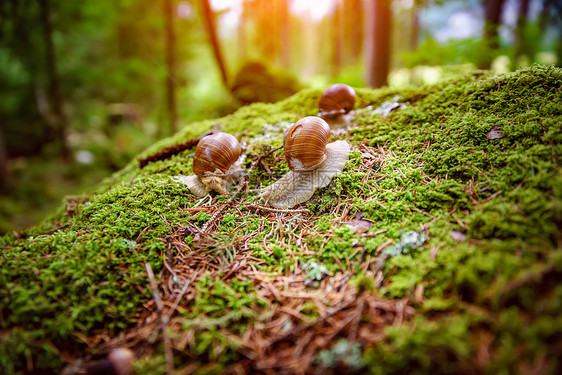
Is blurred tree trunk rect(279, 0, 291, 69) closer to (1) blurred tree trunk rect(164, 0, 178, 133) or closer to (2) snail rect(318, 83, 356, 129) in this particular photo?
(1) blurred tree trunk rect(164, 0, 178, 133)

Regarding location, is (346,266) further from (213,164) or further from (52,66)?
(52,66)

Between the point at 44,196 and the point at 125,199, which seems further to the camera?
the point at 44,196

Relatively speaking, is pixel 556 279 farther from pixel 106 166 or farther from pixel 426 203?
pixel 106 166

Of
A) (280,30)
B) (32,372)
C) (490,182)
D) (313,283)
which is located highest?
(280,30)

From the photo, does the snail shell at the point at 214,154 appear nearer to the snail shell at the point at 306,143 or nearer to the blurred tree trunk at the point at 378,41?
the snail shell at the point at 306,143

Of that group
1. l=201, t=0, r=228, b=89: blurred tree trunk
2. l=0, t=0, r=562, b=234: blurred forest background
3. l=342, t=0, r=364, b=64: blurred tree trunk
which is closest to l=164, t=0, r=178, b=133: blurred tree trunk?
l=0, t=0, r=562, b=234: blurred forest background

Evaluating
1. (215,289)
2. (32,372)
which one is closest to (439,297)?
(215,289)

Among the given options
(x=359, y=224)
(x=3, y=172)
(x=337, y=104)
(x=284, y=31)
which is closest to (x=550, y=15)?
(x=337, y=104)
